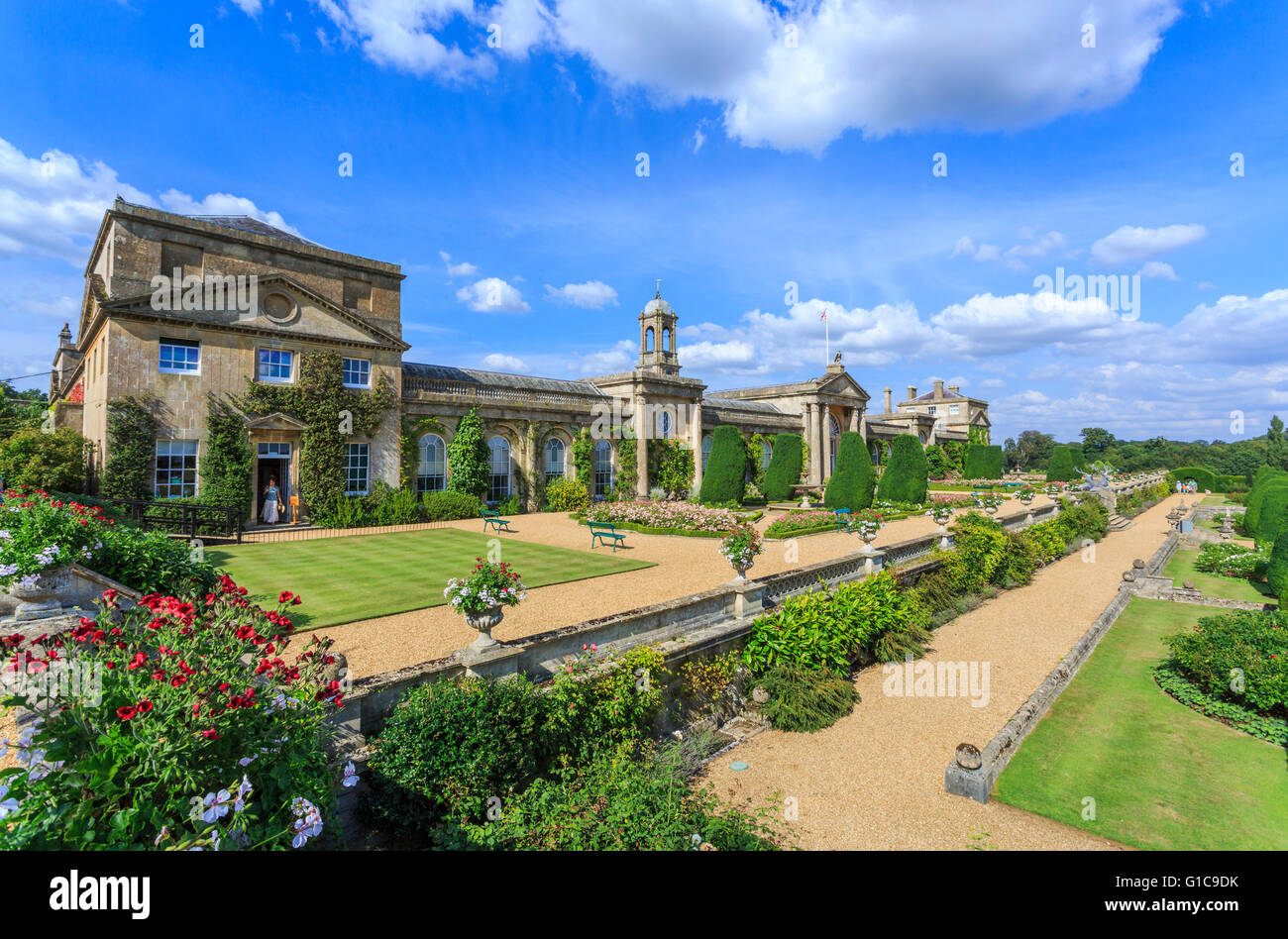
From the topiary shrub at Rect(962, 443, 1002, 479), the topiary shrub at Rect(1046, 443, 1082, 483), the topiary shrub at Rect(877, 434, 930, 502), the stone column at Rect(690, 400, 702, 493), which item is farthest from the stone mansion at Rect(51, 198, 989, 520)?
the topiary shrub at Rect(1046, 443, 1082, 483)

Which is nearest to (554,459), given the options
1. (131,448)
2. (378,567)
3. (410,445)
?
(410,445)

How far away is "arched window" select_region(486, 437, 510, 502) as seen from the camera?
27.4m

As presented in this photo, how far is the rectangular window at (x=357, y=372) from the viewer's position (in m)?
23.4

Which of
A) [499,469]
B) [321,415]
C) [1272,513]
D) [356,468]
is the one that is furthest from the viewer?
[499,469]

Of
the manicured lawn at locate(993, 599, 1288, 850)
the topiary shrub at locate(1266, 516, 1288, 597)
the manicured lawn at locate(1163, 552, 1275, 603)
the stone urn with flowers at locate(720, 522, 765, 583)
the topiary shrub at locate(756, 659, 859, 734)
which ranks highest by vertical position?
the stone urn with flowers at locate(720, 522, 765, 583)

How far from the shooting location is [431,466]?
25500mm

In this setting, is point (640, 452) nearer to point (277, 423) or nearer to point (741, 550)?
point (277, 423)

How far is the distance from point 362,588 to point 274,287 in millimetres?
15179

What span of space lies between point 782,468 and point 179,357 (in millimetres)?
28447

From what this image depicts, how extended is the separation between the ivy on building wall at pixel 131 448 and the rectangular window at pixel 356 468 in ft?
19.0

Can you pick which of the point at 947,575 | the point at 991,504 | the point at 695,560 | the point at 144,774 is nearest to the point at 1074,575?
the point at 991,504

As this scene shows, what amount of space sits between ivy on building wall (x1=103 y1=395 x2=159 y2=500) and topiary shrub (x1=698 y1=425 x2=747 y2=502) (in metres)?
23.2

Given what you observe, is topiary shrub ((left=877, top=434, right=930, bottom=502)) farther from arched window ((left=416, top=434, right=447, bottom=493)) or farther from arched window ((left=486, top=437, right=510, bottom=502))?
arched window ((left=416, top=434, right=447, bottom=493))

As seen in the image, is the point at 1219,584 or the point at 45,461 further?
the point at 1219,584
